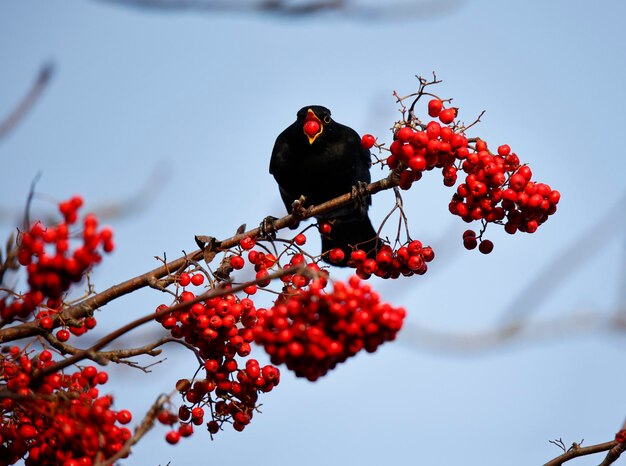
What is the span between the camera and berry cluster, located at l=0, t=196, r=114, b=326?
2.02 m

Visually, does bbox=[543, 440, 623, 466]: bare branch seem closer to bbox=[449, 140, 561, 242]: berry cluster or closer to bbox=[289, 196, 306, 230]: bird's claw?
bbox=[449, 140, 561, 242]: berry cluster

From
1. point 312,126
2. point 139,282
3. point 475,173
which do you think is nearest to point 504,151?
point 475,173

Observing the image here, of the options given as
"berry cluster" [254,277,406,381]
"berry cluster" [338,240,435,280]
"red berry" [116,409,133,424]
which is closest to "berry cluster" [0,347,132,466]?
"red berry" [116,409,133,424]

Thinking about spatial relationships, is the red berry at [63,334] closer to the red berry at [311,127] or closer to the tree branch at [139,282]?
the tree branch at [139,282]

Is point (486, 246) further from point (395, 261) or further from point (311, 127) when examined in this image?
point (311, 127)

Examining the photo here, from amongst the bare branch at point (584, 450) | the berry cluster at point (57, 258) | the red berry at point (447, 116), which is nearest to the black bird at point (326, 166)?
the red berry at point (447, 116)

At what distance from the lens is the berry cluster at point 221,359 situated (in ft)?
9.43

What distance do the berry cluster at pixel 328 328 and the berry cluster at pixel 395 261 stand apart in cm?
96

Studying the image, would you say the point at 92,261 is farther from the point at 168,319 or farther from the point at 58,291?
the point at 168,319

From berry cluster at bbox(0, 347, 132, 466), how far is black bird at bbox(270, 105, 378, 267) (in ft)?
8.64

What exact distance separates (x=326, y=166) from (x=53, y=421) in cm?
294

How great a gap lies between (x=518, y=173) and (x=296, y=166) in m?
2.32

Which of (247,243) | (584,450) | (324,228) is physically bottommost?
(584,450)

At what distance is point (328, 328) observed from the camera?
2.23 m
